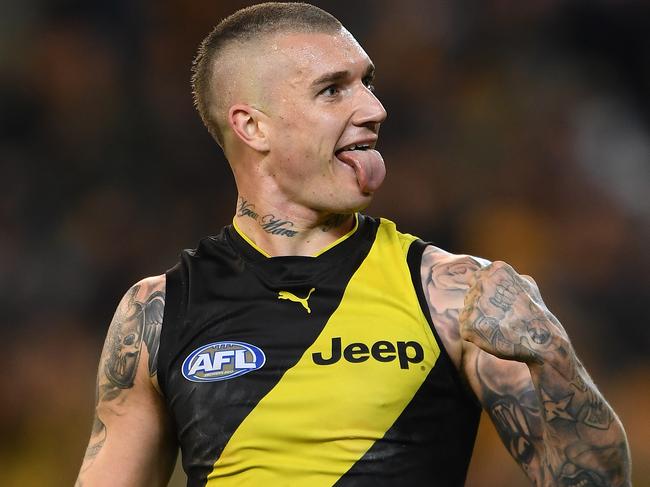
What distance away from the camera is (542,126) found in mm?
6070

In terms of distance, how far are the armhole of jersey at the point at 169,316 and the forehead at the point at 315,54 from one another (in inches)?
25.7

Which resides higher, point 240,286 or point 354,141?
point 354,141

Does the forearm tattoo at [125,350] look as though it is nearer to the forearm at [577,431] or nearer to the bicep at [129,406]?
the bicep at [129,406]

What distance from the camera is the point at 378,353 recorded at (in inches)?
111

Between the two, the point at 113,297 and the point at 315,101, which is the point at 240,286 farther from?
the point at 113,297

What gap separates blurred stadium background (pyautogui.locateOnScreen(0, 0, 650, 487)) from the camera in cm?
566

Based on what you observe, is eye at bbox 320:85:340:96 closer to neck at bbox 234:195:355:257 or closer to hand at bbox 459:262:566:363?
neck at bbox 234:195:355:257

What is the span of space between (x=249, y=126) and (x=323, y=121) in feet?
0.90

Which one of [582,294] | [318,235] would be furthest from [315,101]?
[582,294]

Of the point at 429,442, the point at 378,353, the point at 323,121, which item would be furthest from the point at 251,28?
the point at 429,442

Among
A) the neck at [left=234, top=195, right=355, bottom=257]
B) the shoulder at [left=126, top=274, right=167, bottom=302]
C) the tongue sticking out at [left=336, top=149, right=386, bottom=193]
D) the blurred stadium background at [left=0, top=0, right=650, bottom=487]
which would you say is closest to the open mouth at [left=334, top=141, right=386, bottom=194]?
the tongue sticking out at [left=336, top=149, right=386, bottom=193]

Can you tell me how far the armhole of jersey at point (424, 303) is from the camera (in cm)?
283

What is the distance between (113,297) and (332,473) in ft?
11.1

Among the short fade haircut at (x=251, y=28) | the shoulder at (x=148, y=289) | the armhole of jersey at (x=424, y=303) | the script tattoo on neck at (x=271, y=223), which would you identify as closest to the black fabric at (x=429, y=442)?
the armhole of jersey at (x=424, y=303)
